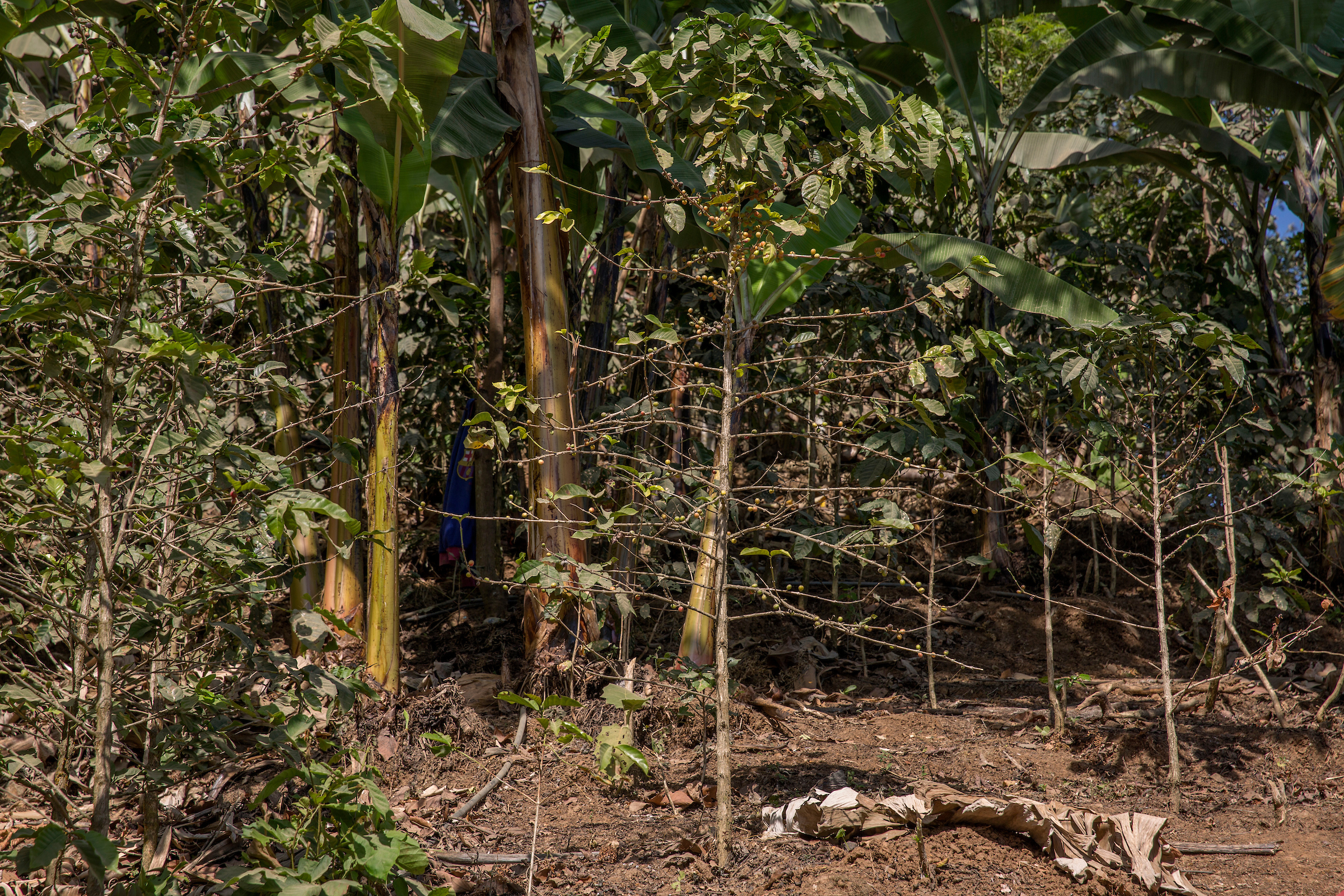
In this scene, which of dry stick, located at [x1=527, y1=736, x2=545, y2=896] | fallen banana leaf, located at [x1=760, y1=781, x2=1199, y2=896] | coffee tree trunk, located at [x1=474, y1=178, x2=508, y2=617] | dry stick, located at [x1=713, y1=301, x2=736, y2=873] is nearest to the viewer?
dry stick, located at [x1=527, y1=736, x2=545, y2=896]

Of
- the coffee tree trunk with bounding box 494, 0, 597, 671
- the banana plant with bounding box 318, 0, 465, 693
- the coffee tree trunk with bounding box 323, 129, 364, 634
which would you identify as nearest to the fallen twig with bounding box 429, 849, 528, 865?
the banana plant with bounding box 318, 0, 465, 693

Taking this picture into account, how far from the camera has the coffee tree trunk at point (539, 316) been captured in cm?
501

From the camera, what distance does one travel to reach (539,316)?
5.09m

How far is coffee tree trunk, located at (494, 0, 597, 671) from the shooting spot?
5.01 metres

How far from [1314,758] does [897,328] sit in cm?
340

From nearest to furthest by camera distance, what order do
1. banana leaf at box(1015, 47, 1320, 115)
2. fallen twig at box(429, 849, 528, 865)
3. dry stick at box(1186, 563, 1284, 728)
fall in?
fallen twig at box(429, 849, 528, 865) < dry stick at box(1186, 563, 1284, 728) < banana leaf at box(1015, 47, 1320, 115)

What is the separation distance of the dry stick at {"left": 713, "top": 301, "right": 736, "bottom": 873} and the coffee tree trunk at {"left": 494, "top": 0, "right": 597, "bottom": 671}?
173 centimetres

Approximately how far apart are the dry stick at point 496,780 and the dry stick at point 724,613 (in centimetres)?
127

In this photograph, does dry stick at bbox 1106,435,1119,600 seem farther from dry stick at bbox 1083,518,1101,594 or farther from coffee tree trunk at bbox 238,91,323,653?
coffee tree trunk at bbox 238,91,323,653

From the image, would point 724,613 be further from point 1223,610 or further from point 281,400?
point 281,400

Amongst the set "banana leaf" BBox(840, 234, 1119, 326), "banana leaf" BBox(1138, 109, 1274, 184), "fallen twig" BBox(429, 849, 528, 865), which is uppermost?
"banana leaf" BBox(1138, 109, 1274, 184)

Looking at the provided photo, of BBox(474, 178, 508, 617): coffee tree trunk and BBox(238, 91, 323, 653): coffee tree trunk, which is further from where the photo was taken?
BBox(474, 178, 508, 617): coffee tree trunk

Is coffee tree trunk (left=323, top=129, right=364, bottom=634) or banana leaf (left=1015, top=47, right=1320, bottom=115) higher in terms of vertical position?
banana leaf (left=1015, top=47, right=1320, bottom=115)

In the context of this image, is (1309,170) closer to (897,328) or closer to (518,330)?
(897,328)
